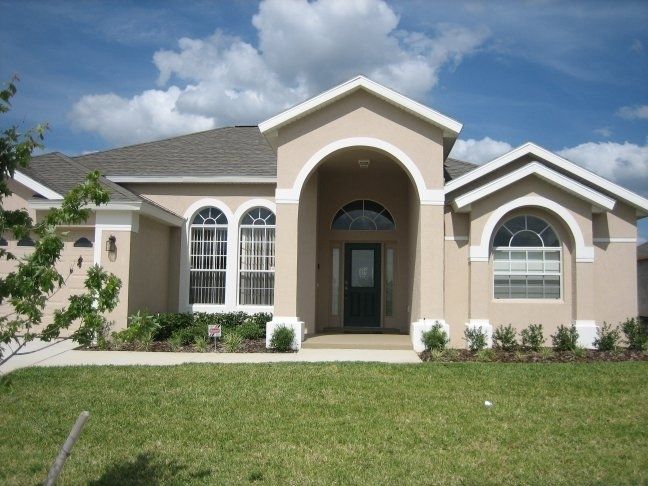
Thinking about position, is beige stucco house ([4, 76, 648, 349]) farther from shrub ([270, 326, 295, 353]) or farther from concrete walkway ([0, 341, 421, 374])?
concrete walkway ([0, 341, 421, 374])

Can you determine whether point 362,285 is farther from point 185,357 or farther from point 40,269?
point 40,269

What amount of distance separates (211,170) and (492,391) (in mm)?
10358

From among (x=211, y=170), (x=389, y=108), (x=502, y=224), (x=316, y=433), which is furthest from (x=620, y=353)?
(x=211, y=170)

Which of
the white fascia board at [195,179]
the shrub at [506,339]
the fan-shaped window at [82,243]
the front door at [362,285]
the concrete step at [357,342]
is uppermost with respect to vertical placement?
the white fascia board at [195,179]

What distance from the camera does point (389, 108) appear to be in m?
13.5

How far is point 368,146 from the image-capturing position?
13547 mm

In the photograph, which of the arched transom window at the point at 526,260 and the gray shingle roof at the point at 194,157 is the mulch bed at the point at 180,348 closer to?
the gray shingle roof at the point at 194,157

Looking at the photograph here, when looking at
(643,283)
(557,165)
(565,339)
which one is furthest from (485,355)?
(643,283)

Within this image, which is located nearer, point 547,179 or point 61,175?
point 547,179

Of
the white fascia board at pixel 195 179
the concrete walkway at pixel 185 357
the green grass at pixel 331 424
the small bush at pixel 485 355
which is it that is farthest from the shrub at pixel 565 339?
the white fascia board at pixel 195 179

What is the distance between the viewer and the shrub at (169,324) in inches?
551

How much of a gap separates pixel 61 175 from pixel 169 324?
16.1ft

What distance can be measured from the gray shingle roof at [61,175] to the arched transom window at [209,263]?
238cm

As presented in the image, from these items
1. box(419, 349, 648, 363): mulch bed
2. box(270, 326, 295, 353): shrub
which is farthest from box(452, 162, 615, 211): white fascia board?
box(270, 326, 295, 353): shrub
